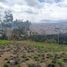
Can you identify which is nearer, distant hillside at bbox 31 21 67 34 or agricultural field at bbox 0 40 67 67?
agricultural field at bbox 0 40 67 67

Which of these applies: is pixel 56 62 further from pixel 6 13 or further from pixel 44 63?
pixel 6 13

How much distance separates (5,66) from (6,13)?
49.4 metres

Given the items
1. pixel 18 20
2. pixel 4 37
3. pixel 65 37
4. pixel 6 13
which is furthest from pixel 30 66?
pixel 18 20

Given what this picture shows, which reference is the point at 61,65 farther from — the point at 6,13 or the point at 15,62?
the point at 6,13

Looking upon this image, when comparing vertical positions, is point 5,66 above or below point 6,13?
below

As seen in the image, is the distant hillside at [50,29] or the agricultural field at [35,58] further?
the distant hillside at [50,29]

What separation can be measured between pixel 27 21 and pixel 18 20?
250 inches

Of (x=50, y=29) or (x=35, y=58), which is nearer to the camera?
(x=35, y=58)

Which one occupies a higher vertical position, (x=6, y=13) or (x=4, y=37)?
(x=6, y=13)

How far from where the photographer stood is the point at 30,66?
38.6 ft

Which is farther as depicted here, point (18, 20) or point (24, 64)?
point (18, 20)

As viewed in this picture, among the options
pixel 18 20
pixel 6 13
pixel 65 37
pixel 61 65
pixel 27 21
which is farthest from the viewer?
pixel 18 20

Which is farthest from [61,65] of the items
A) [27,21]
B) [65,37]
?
[27,21]

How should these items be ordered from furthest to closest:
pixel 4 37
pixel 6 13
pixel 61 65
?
pixel 6 13 < pixel 4 37 < pixel 61 65
